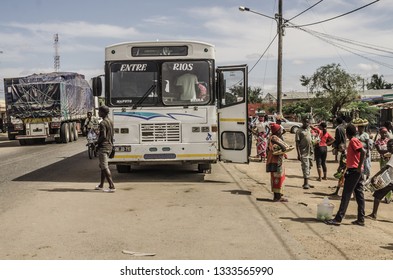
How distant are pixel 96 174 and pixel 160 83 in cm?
337

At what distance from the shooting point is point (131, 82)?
1090 cm

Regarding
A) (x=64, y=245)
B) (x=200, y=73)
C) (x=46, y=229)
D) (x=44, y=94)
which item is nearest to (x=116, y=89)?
(x=200, y=73)

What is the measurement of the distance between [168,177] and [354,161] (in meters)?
5.81

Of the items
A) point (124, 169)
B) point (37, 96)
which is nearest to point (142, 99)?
point (124, 169)

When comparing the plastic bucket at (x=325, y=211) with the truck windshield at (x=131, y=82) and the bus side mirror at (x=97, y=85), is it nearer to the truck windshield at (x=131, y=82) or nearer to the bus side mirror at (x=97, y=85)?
the truck windshield at (x=131, y=82)

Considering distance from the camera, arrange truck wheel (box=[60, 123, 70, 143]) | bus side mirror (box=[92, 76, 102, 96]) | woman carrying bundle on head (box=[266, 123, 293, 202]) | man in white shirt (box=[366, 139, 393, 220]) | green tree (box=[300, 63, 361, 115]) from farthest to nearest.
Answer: green tree (box=[300, 63, 361, 115]) < truck wheel (box=[60, 123, 70, 143]) < bus side mirror (box=[92, 76, 102, 96]) < woman carrying bundle on head (box=[266, 123, 293, 202]) < man in white shirt (box=[366, 139, 393, 220])

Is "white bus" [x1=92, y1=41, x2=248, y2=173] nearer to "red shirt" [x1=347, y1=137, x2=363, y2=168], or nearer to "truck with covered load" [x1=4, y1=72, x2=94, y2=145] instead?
"red shirt" [x1=347, y1=137, x2=363, y2=168]

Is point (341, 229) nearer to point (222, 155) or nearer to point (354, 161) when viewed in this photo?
point (354, 161)

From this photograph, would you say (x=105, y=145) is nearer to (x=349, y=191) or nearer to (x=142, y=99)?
(x=142, y=99)

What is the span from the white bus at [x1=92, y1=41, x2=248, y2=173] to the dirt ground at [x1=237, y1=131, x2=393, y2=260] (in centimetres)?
190

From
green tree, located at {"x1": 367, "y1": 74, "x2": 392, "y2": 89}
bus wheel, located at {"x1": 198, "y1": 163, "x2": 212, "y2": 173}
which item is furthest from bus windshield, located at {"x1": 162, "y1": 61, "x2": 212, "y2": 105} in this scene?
green tree, located at {"x1": 367, "y1": 74, "x2": 392, "y2": 89}

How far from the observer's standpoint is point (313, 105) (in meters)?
54.8

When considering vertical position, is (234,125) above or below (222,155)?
above

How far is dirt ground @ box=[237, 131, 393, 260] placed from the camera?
5785mm
